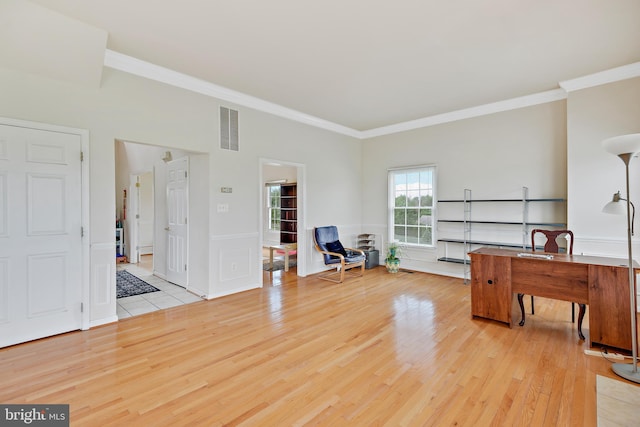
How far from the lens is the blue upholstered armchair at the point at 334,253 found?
5359mm

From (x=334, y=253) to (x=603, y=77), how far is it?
4.49m

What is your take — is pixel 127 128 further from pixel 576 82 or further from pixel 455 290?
pixel 576 82

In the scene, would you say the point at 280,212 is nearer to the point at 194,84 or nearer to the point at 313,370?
the point at 194,84

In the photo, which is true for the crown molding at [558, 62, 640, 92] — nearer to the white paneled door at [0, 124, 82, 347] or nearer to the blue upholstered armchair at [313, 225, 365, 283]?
the blue upholstered armchair at [313, 225, 365, 283]

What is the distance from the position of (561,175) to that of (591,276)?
2296 millimetres

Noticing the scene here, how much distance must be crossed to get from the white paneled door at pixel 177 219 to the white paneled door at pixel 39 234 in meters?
1.55

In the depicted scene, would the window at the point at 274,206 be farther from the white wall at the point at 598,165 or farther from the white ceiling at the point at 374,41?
the white wall at the point at 598,165

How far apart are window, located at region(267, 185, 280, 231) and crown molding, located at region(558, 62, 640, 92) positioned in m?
6.74

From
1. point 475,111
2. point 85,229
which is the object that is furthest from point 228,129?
point 475,111

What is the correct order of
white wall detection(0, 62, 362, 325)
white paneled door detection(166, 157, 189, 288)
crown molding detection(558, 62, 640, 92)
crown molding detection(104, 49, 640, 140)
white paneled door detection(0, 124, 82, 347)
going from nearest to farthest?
white paneled door detection(0, 124, 82, 347), white wall detection(0, 62, 362, 325), crown molding detection(104, 49, 640, 140), crown molding detection(558, 62, 640, 92), white paneled door detection(166, 157, 189, 288)

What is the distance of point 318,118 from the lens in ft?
18.5

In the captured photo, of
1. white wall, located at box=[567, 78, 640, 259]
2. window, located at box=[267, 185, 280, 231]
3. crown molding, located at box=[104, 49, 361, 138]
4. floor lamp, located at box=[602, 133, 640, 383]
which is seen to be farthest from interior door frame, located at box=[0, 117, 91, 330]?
white wall, located at box=[567, 78, 640, 259]

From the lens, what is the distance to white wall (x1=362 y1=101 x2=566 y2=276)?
4.48m

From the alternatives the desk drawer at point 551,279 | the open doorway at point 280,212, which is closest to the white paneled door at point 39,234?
the open doorway at point 280,212
